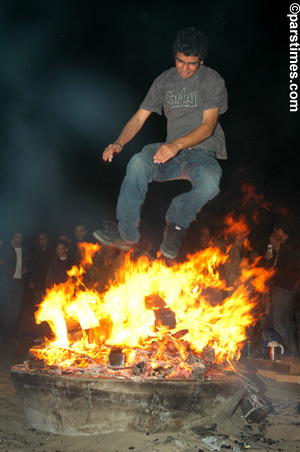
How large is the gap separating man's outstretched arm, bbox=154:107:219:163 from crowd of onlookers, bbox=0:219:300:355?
3098mm

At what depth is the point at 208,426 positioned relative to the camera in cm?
410

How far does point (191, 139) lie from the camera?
3854mm

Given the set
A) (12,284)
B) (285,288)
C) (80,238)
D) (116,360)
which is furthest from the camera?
(12,284)

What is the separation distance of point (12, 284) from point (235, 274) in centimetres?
451

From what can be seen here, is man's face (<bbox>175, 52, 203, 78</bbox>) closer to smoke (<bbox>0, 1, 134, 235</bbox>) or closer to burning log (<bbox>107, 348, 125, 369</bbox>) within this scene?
burning log (<bbox>107, 348, 125, 369</bbox>)

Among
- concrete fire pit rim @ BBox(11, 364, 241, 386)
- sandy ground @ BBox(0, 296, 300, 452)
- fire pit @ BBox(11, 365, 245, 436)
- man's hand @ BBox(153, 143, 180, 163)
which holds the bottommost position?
sandy ground @ BBox(0, 296, 300, 452)

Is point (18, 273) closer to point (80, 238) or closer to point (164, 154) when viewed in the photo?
point (80, 238)

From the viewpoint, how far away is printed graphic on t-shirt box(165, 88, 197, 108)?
4.15 m

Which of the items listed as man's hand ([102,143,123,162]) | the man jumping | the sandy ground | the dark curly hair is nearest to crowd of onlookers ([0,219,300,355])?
the sandy ground

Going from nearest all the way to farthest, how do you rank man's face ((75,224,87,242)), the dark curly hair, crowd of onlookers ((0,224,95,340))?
the dark curly hair < man's face ((75,224,87,242)) < crowd of onlookers ((0,224,95,340))

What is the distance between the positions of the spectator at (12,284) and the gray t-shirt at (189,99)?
17.5ft

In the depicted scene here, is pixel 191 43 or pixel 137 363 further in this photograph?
A: pixel 137 363

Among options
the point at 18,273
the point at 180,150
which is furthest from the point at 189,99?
the point at 18,273

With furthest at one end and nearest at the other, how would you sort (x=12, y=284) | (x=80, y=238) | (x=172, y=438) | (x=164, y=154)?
1. (x=12, y=284)
2. (x=80, y=238)
3. (x=172, y=438)
4. (x=164, y=154)
